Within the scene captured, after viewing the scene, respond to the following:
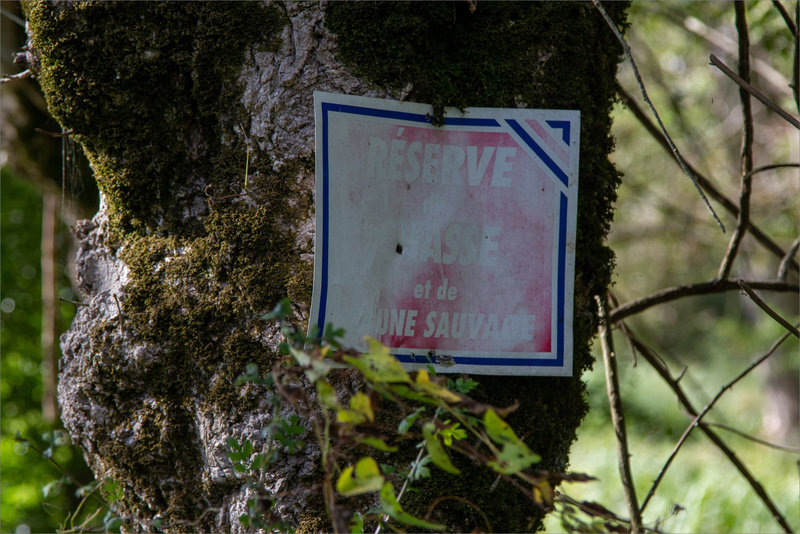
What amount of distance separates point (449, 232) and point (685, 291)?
92 centimetres

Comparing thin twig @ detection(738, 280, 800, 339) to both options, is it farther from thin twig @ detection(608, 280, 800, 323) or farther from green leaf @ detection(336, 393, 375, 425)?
green leaf @ detection(336, 393, 375, 425)

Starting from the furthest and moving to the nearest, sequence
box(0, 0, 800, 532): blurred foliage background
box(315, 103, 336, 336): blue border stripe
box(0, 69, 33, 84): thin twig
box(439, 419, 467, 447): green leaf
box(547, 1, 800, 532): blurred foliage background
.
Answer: box(547, 1, 800, 532): blurred foliage background, box(0, 0, 800, 532): blurred foliage background, box(0, 69, 33, 84): thin twig, box(315, 103, 336, 336): blue border stripe, box(439, 419, 467, 447): green leaf

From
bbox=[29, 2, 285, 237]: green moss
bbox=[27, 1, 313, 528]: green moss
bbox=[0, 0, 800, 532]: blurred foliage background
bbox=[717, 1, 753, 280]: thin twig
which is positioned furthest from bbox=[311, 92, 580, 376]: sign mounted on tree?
bbox=[0, 0, 800, 532]: blurred foliage background

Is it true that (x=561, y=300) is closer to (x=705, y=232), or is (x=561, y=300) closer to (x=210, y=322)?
(x=210, y=322)

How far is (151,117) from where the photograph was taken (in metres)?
1.42

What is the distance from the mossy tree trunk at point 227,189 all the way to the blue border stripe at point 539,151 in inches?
2.1

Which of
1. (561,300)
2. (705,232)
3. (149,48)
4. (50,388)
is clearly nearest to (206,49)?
(149,48)

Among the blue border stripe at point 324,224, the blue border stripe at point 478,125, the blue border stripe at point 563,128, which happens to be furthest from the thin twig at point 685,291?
the blue border stripe at point 324,224

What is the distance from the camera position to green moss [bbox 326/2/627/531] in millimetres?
1341

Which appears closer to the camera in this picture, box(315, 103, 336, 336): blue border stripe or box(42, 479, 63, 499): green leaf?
box(315, 103, 336, 336): blue border stripe

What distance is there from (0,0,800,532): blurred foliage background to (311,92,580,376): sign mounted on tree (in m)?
1.55

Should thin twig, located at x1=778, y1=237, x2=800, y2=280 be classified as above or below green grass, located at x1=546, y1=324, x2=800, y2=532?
above

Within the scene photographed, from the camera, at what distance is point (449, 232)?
1.36 metres

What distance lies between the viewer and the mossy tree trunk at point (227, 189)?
134 cm
